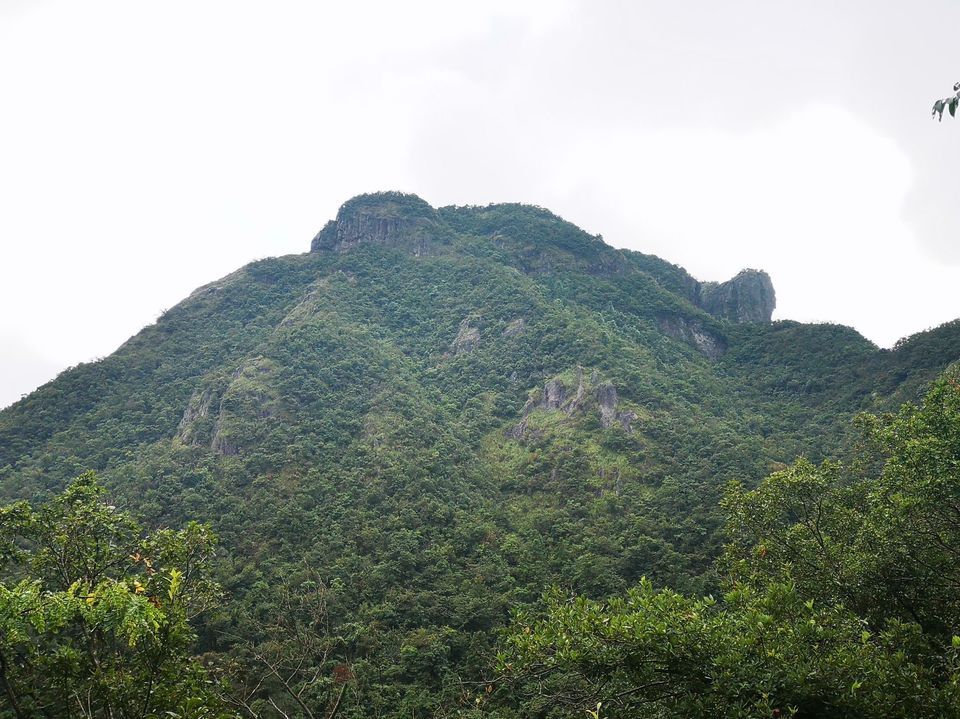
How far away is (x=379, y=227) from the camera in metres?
99.4

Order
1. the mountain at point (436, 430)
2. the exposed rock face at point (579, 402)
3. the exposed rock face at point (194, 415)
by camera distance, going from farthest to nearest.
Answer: the exposed rock face at point (194, 415) → the exposed rock face at point (579, 402) → the mountain at point (436, 430)

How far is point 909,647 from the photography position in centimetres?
881

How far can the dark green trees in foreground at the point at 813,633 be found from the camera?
7.25m

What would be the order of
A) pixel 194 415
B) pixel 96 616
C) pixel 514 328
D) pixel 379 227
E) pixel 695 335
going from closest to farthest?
1. pixel 96 616
2. pixel 194 415
3. pixel 514 328
4. pixel 695 335
5. pixel 379 227

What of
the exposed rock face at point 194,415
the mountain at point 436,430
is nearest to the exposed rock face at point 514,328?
the mountain at point 436,430

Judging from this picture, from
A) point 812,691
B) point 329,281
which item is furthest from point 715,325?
point 812,691

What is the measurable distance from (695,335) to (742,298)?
89.5 ft

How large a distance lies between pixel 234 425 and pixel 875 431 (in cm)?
4800

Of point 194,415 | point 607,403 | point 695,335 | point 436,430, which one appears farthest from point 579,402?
point 194,415

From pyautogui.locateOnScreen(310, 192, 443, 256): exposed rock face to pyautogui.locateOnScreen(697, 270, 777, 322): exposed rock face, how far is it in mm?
51492

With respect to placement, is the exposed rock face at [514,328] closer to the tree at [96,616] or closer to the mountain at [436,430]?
the mountain at [436,430]

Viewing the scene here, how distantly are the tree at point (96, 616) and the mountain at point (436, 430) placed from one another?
2288 millimetres

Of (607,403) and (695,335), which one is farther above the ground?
(695,335)

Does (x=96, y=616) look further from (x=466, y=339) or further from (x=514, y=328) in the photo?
(x=466, y=339)
